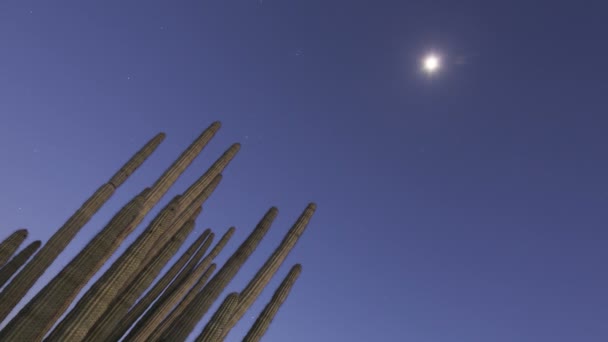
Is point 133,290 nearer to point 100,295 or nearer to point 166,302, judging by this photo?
point 100,295

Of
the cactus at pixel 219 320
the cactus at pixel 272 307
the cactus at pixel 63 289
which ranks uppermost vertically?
the cactus at pixel 272 307

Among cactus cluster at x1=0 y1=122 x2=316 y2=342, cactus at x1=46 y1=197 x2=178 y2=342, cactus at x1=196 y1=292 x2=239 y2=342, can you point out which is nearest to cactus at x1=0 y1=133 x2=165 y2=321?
cactus cluster at x1=0 y1=122 x2=316 y2=342

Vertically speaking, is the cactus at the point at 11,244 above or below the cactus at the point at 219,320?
below

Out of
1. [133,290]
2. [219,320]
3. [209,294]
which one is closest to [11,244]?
[133,290]

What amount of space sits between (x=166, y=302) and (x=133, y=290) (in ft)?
5.75

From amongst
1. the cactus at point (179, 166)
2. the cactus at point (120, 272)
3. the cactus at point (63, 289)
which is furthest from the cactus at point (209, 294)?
the cactus at point (63, 289)

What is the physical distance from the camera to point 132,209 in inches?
295

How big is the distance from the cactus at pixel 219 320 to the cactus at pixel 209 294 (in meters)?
1.07

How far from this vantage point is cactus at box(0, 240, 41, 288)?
927cm

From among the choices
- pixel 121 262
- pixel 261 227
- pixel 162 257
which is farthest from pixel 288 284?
pixel 121 262

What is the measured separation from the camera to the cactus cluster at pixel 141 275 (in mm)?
6500

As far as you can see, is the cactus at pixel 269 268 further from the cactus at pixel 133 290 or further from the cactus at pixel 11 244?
the cactus at pixel 11 244

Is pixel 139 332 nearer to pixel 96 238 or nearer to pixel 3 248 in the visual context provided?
pixel 96 238

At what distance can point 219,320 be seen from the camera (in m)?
7.16
